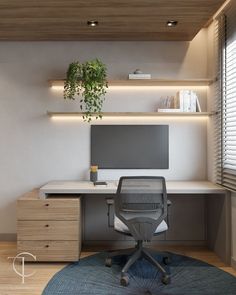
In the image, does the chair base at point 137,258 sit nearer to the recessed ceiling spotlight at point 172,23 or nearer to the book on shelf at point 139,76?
the book on shelf at point 139,76

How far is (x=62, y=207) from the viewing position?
3.18m

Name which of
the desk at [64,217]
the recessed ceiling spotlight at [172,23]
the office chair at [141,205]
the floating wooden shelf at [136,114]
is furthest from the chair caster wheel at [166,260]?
the recessed ceiling spotlight at [172,23]

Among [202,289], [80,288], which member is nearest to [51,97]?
[80,288]

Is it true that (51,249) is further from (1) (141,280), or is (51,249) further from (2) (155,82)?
(2) (155,82)

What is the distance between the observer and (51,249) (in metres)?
3.17

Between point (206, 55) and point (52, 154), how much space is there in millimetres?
2239

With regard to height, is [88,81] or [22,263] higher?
[88,81]

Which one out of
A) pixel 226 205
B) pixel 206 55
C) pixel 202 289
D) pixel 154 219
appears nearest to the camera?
pixel 202 289

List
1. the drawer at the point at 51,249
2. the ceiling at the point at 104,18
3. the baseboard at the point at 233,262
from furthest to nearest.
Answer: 1. the drawer at the point at 51,249
2. the baseboard at the point at 233,262
3. the ceiling at the point at 104,18

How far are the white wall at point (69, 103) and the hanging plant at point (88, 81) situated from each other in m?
0.27

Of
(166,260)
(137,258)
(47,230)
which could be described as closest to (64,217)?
(47,230)

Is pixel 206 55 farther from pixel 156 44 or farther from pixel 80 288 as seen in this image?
pixel 80 288

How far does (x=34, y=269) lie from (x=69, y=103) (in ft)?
6.28

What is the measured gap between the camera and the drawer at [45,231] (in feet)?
10.4
